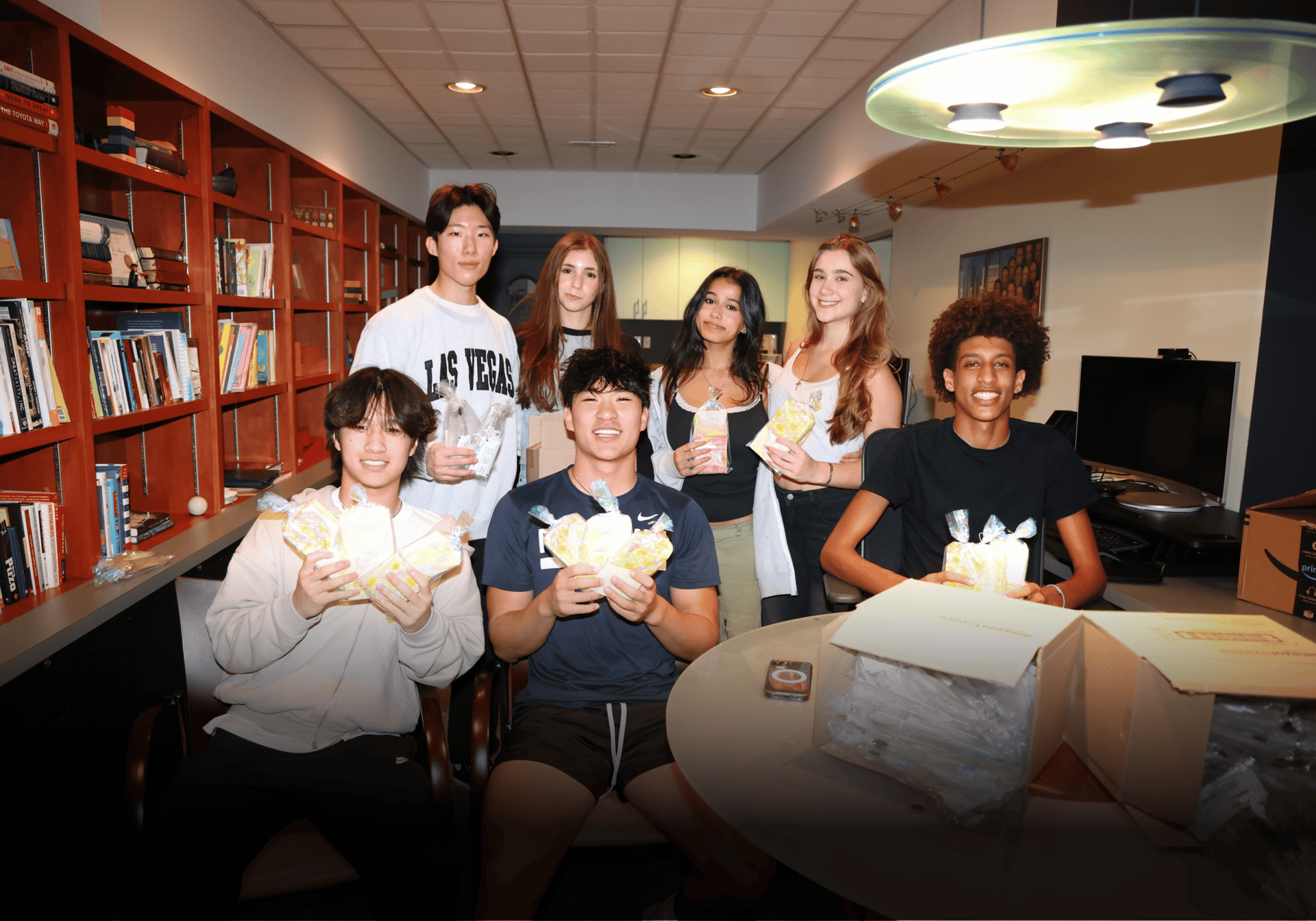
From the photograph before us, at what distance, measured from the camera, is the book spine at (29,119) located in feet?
6.47

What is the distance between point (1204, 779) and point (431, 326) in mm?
2139

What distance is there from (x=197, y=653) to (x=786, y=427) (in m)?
1.55

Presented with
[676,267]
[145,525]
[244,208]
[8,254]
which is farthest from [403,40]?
[676,267]

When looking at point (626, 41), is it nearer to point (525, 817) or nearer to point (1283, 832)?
point (525, 817)

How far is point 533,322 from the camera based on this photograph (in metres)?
2.74

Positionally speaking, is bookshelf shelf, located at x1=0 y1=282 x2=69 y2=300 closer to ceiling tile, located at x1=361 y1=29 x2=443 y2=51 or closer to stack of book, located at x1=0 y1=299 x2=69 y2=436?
stack of book, located at x1=0 y1=299 x2=69 y2=436

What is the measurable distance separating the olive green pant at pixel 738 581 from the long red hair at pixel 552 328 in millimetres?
729

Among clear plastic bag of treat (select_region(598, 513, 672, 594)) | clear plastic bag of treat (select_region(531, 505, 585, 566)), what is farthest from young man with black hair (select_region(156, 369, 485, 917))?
clear plastic bag of treat (select_region(598, 513, 672, 594))

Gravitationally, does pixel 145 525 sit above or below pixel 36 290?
below

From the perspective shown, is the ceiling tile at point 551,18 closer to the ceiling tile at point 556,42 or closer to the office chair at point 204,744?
the ceiling tile at point 556,42

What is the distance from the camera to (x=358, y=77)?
186 inches

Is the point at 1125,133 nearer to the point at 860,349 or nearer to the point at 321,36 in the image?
the point at 860,349

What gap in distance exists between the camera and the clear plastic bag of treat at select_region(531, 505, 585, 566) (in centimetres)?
150

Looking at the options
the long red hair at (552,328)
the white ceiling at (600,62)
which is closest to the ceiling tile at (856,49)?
the white ceiling at (600,62)
